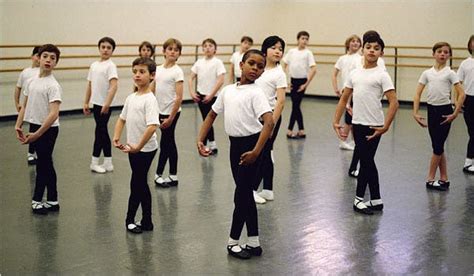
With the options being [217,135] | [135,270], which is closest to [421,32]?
[217,135]

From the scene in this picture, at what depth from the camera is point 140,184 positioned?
4895mm

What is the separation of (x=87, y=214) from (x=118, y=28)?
316 inches

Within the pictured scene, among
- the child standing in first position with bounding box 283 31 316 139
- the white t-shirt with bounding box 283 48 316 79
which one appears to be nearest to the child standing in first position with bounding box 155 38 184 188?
the child standing in first position with bounding box 283 31 316 139

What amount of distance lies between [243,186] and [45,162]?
6.58 ft

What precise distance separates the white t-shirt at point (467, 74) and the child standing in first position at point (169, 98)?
340 cm

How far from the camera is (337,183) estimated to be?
670 centimetres

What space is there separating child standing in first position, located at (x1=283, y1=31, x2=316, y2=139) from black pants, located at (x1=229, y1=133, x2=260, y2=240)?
5338 mm

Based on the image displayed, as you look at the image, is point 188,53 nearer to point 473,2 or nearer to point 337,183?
point 473,2

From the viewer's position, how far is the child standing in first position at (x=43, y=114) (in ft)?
17.2

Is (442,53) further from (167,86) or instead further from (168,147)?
(168,147)

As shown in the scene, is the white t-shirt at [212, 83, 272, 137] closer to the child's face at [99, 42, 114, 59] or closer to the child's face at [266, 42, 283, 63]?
the child's face at [266, 42, 283, 63]

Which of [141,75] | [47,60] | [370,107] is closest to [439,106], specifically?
[370,107]

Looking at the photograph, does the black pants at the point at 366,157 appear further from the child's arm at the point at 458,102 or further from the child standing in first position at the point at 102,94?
the child standing in first position at the point at 102,94

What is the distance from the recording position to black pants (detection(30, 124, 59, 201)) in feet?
17.4
